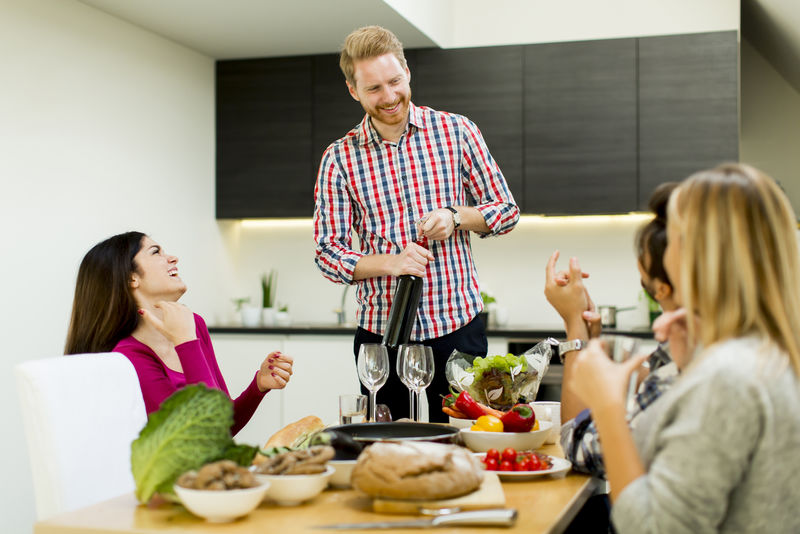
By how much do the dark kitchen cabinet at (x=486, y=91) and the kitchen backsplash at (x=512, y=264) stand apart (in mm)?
419

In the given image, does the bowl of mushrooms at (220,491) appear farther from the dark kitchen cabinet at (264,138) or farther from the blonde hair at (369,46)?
the dark kitchen cabinet at (264,138)

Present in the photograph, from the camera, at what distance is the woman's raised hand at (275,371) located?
223cm

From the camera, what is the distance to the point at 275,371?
7.30 ft

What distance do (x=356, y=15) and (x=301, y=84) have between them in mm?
794

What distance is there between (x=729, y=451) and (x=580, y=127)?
12.0ft

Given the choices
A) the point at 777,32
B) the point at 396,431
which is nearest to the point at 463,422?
the point at 396,431

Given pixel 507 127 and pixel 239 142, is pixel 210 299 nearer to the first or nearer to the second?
pixel 239 142

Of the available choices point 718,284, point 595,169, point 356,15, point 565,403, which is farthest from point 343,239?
point 595,169

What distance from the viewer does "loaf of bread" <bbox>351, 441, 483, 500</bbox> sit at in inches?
48.9

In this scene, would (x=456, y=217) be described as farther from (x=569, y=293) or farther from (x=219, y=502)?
(x=219, y=502)

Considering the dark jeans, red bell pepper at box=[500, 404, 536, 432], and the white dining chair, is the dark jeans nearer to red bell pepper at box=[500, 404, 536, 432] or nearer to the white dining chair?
red bell pepper at box=[500, 404, 536, 432]

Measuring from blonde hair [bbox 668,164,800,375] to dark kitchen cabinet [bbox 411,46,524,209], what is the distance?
11.4 feet

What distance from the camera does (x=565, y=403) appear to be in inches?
72.3


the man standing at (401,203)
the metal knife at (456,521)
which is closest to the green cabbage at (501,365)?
the man standing at (401,203)
